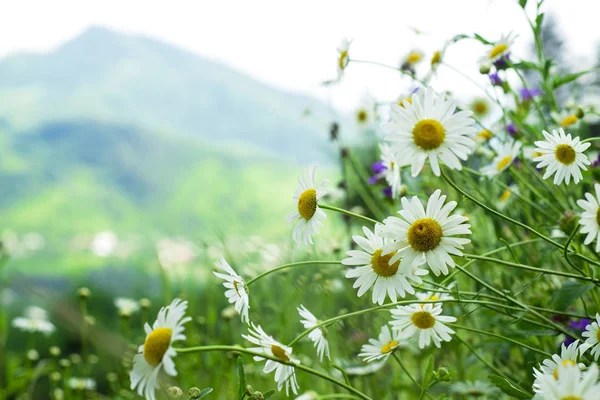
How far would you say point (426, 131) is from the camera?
0.54 m

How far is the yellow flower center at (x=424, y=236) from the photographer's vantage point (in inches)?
20.1

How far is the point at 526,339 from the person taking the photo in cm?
76

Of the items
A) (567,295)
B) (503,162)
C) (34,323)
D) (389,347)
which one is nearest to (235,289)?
(389,347)

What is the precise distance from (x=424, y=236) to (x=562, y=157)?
236 mm

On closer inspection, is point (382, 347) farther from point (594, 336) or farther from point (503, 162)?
point (503, 162)

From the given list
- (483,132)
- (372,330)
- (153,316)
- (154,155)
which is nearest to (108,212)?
(154,155)

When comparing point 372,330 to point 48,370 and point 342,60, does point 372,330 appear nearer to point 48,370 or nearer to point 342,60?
point 342,60

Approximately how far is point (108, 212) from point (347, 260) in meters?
6.84

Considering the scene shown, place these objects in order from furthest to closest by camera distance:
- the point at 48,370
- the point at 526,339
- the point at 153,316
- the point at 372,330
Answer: the point at 153,316 < the point at 48,370 < the point at 372,330 < the point at 526,339

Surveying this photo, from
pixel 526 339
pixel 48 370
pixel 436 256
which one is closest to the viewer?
pixel 436 256

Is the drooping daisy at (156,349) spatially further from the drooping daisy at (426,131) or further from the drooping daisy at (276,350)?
the drooping daisy at (426,131)

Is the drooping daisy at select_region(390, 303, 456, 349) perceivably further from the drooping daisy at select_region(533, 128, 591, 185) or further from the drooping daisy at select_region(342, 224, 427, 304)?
the drooping daisy at select_region(533, 128, 591, 185)

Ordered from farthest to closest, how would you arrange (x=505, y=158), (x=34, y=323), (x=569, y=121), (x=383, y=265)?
(x=34, y=323) → (x=569, y=121) → (x=505, y=158) → (x=383, y=265)

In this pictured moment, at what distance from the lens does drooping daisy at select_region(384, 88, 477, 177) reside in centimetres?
53
